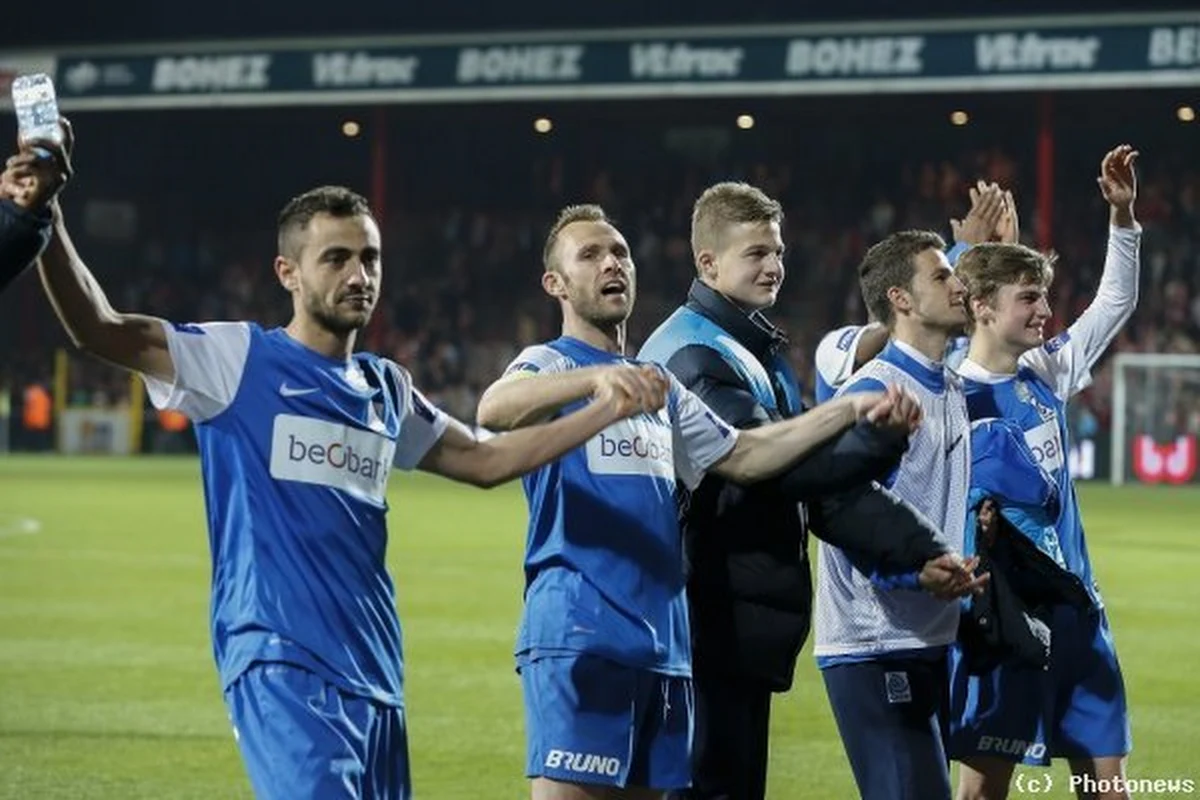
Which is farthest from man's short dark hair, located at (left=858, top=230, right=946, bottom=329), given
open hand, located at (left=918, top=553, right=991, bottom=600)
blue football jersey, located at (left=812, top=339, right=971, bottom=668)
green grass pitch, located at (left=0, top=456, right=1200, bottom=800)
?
green grass pitch, located at (left=0, top=456, right=1200, bottom=800)

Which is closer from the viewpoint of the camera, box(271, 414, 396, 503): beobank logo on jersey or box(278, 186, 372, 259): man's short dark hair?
box(271, 414, 396, 503): beobank logo on jersey

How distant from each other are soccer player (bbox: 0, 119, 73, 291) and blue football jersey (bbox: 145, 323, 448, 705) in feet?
2.50

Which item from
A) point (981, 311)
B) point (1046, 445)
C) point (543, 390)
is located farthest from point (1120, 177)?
point (543, 390)

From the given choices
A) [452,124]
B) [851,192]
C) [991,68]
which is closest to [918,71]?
[991,68]

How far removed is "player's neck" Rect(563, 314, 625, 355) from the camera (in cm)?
634

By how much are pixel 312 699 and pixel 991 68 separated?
1163 inches

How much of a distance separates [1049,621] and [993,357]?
2.91ft

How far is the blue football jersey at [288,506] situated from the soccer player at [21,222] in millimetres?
761

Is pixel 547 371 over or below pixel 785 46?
below

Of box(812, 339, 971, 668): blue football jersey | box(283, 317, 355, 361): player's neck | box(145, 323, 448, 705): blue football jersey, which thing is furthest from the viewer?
box(812, 339, 971, 668): blue football jersey

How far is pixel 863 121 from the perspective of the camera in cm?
4112

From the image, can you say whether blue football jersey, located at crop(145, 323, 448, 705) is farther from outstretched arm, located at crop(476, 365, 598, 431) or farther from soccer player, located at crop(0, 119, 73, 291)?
soccer player, located at crop(0, 119, 73, 291)

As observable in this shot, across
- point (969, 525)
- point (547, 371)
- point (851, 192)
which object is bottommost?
point (969, 525)

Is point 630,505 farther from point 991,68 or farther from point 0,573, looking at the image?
point 991,68
